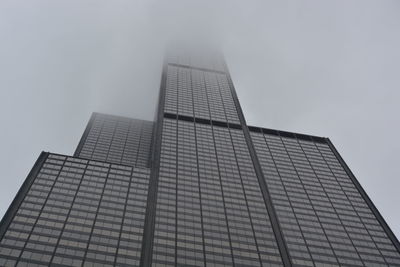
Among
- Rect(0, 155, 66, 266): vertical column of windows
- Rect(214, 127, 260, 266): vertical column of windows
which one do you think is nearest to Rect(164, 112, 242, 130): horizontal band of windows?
Rect(214, 127, 260, 266): vertical column of windows

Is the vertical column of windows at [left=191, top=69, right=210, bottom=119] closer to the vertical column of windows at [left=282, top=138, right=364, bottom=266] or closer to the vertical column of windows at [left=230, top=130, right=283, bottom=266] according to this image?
the vertical column of windows at [left=230, top=130, right=283, bottom=266]

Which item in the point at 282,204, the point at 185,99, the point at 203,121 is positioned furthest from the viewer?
the point at 185,99

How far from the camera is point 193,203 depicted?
360 feet

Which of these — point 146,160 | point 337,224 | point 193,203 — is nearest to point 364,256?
point 337,224

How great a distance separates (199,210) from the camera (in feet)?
352

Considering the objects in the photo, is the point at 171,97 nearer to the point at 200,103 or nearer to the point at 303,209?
the point at 200,103

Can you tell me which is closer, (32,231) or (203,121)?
(32,231)

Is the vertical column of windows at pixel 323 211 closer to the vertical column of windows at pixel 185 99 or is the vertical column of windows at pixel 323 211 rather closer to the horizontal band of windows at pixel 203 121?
the horizontal band of windows at pixel 203 121

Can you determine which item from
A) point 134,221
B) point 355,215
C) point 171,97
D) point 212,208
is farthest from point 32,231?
point 171,97

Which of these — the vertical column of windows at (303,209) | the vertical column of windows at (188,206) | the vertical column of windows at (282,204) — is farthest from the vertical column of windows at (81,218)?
the vertical column of windows at (303,209)

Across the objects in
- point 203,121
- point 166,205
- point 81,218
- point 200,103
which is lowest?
point 81,218

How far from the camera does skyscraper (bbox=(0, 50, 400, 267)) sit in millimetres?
89688

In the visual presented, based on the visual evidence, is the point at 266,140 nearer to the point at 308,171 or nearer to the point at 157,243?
the point at 308,171

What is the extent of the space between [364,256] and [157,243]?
5410cm
